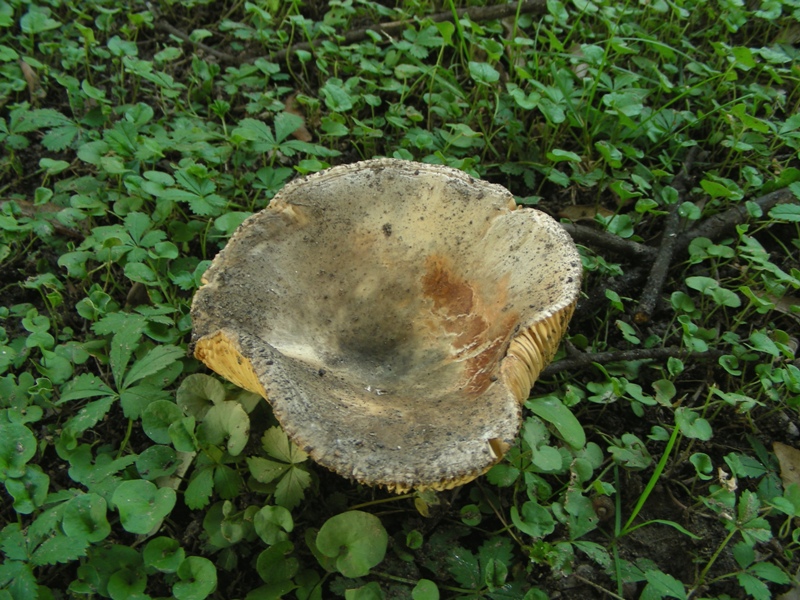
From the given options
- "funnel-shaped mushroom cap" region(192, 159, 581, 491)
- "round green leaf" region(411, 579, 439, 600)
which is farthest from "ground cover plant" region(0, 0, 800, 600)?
"funnel-shaped mushroom cap" region(192, 159, 581, 491)

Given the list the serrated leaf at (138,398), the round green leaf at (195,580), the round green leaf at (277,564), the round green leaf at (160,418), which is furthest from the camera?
the serrated leaf at (138,398)

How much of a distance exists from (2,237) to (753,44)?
16.2ft

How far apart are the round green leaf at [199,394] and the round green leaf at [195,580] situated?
60 centimetres

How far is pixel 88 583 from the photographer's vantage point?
2227 mm

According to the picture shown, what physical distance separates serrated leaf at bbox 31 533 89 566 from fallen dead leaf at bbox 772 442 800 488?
2707mm

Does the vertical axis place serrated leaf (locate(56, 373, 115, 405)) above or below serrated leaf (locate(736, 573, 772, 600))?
below

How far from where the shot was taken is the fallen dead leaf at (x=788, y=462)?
2674mm

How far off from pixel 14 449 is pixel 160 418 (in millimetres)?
513

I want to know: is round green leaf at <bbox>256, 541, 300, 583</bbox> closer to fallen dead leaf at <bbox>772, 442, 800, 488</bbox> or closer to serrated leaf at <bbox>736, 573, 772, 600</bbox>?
serrated leaf at <bbox>736, 573, 772, 600</bbox>

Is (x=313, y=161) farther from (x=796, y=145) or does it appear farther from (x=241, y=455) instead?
(x=796, y=145)

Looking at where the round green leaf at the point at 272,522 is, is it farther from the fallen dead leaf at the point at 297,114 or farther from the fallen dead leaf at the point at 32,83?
the fallen dead leaf at the point at 32,83

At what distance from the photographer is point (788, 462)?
8.93 feet

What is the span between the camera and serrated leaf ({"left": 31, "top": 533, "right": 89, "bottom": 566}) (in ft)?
7.11


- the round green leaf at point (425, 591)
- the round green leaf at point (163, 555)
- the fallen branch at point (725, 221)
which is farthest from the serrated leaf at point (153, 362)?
the fallen branch at point (725, 221)
